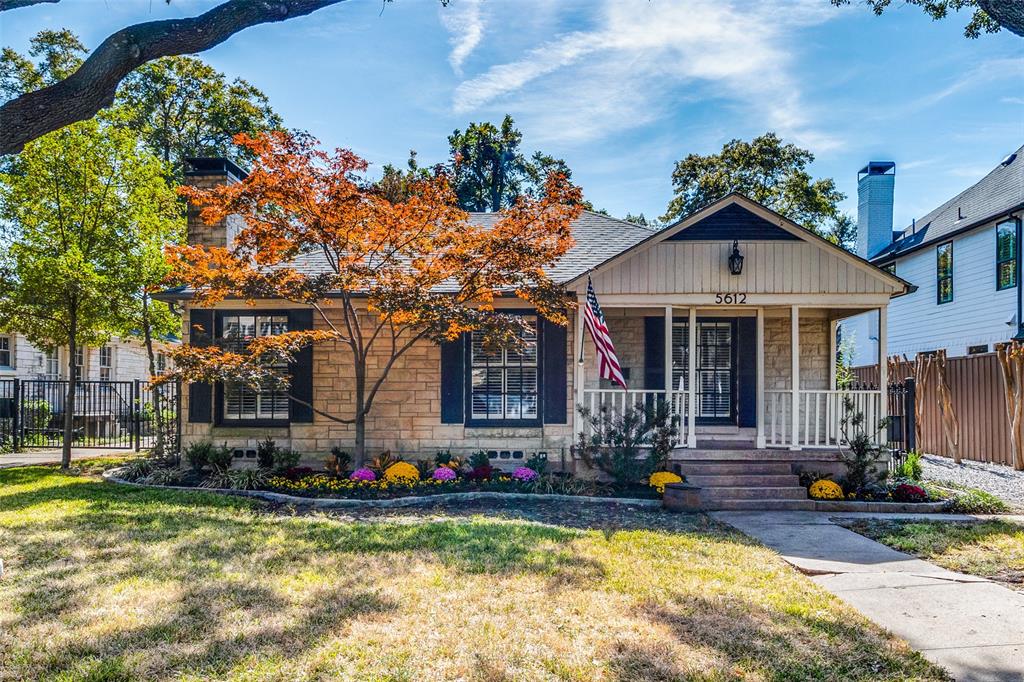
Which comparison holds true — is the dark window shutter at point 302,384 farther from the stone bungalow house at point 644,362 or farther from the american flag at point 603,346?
the american flag at point 603,346

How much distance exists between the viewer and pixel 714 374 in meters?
10.9

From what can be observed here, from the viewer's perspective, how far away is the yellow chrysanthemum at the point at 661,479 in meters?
8.78

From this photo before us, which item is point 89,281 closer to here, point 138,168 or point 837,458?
point 138,168

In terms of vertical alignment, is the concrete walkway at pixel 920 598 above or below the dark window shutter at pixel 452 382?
below

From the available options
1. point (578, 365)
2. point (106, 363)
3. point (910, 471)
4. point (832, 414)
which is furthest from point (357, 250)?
point (106, 363)

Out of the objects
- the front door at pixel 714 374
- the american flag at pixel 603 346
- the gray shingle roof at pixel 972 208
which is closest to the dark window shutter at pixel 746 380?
the front door at pixel 714 374

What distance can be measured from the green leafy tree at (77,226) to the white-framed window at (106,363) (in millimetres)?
10685

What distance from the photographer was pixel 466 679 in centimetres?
325

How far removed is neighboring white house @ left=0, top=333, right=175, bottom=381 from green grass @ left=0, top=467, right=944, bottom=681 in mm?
10674

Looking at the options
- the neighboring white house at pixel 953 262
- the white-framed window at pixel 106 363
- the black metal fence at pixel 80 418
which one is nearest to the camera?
the black metal fence at pixel 80 418

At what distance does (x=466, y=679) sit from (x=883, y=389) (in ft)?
27.4

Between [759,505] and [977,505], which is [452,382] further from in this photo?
[977,505]

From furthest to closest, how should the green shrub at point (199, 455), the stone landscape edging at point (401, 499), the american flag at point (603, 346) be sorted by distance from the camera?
the green shrub at point (199, 455) < the american flag at point (603, 346) < the stone landscape edging at point (401, 499)

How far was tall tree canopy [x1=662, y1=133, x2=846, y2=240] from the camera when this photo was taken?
80.5 feet
